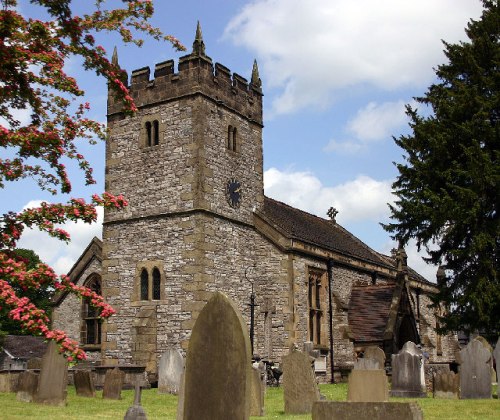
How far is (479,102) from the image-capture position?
1975cm

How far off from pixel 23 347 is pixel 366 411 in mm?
47383

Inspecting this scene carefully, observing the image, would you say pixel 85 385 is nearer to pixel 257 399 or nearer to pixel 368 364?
pixel 257 399

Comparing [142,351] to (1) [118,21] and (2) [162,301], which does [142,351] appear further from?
(1) [118,21]

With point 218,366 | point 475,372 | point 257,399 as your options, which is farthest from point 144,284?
point 218,366

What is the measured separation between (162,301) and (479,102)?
12304 mm

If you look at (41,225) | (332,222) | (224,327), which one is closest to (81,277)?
(332,222)

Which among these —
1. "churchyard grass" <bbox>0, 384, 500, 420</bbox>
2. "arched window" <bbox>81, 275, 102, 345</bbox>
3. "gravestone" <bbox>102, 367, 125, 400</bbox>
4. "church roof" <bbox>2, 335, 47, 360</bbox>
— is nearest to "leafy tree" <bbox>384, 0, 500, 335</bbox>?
"churchyard grass" <bbox>0, 384, 500, 420</bbox>

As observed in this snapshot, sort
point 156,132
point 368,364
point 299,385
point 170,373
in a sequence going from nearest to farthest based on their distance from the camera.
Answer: point 299,385 < point 368,364 < point 170,373 < point 156,132

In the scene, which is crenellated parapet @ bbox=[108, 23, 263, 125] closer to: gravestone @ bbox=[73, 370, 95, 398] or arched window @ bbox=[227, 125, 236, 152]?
arched window @ bbox=[227, 125, 236, 152]

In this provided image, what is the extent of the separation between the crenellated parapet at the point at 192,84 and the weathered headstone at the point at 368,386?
1368 cm

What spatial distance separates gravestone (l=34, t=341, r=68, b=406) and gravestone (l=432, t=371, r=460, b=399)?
943 cm

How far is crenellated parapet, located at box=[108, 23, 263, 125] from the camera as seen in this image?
76.0 ft

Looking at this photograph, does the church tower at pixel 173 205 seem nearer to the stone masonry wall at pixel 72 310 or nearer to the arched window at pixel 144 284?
the arched window at pixel 144 284

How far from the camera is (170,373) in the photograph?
17828mm
